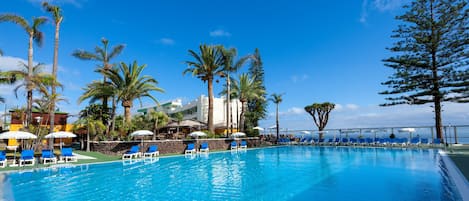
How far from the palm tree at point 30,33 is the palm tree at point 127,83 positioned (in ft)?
16.4

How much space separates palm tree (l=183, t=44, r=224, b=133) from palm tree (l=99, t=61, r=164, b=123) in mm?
4539

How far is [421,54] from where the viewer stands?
22.7m

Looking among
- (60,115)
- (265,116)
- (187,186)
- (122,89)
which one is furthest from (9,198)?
(265,116)

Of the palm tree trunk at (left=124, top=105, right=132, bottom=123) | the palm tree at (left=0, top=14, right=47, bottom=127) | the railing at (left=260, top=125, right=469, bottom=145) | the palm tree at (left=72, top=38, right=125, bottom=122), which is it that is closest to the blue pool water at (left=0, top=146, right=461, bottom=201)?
the palm tree at (left=0, top=14, right=47, bottom=127)

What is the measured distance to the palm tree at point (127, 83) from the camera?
20.1 meters

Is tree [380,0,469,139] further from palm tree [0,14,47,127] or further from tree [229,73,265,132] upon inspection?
palm tree [0,14,47,127]

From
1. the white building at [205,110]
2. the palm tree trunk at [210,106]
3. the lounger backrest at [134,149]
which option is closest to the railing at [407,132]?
the white building at [205,110]

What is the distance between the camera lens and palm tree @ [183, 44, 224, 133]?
2327 centimetres

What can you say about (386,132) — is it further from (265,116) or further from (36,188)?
(36,188)

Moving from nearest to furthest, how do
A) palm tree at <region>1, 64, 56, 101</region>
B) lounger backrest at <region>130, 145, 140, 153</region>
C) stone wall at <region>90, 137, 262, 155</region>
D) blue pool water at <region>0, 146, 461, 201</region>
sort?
blue pool water at <region>0, 146, 461, 201</region> → palm tree at <region>1, 64, 56, 101</region> → lounger backrest at <region>130, 145, 140, 153</region> → stone wall at <region>90, 137, 262, 155</region>

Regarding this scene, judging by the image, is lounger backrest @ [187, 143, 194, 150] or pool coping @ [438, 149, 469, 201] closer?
pool coping @ [438, 149, 469, 201]

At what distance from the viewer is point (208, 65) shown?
23250 millimetres

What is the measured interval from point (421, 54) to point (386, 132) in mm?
7497

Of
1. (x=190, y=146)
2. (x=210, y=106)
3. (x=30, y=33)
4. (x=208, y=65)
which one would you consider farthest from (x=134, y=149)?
(x=208, y=65)
